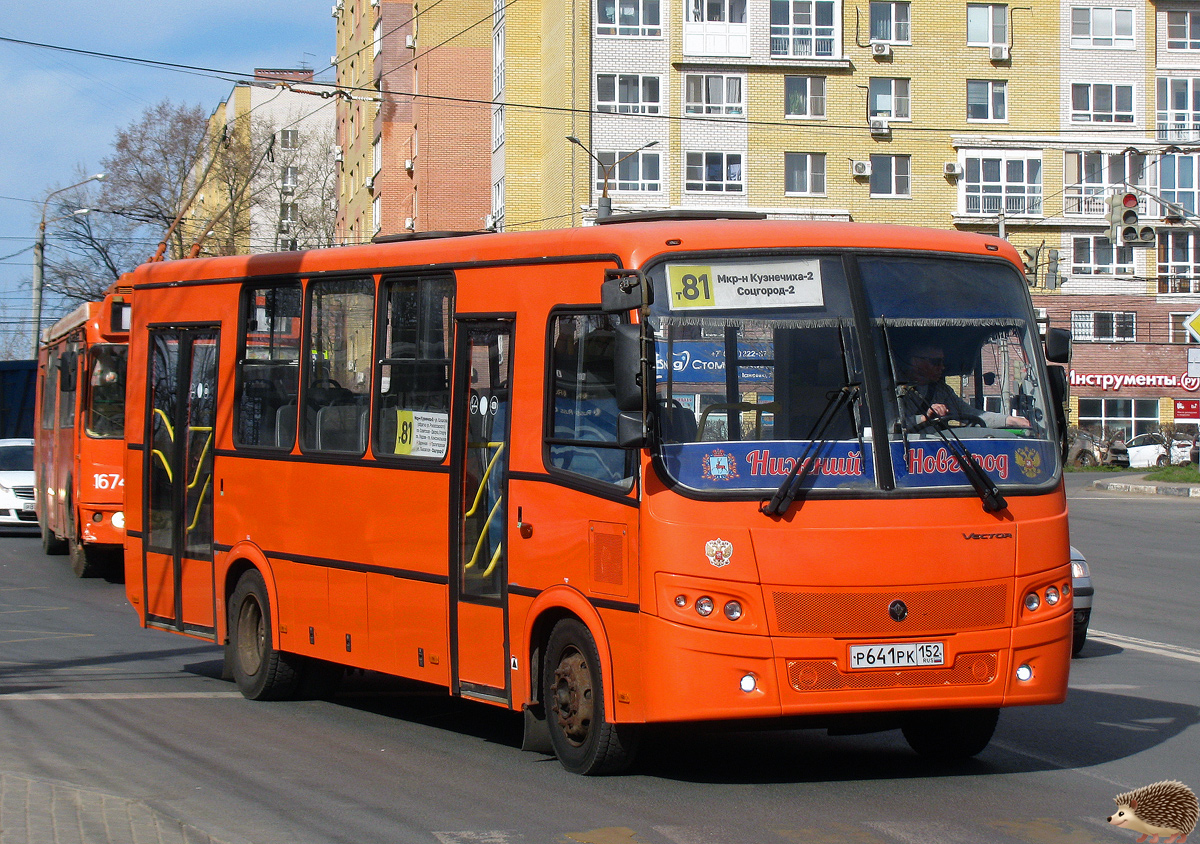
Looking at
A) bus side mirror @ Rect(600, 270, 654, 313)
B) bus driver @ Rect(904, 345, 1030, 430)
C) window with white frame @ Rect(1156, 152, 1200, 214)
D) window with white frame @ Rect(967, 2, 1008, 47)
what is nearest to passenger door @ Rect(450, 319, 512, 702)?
bus side mirror @ Rect(600, 270, 654, 313)

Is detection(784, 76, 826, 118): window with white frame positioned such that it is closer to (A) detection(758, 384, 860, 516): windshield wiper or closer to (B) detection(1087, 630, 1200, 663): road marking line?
(B) detection(1087, 630, 1200, 663): road marking line

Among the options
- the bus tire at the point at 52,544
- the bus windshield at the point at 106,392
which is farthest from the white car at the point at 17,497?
the bus windshield at the point at 106,392

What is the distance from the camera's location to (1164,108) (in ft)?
202

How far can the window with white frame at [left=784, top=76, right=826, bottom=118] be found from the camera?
58.2m

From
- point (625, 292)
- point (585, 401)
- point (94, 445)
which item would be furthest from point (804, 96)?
point (625, 292)

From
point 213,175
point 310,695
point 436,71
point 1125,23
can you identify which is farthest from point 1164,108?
point 310,695

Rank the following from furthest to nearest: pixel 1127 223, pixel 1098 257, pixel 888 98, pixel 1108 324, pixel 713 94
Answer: pixel 1108 324
pixel 1098 257
pixel 888 98
pixel 713 94
pixel 1127 223

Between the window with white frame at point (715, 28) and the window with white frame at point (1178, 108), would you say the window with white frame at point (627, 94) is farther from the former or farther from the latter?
the window with white frame at point (1178, 108)

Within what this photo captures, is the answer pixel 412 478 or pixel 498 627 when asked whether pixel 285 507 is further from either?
pixel 498 627

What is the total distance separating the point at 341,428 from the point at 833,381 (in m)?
3.80

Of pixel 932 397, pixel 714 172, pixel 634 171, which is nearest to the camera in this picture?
pixel 932 397

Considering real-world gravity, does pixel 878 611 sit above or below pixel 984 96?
below

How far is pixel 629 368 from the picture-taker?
7.28 m

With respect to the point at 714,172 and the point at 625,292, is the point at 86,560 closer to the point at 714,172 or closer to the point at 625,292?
the point at 625,292
